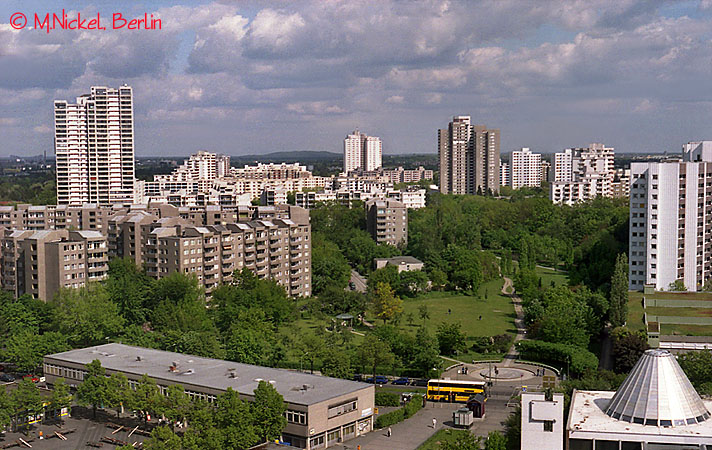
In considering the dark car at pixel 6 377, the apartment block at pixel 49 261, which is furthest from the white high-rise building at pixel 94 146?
the dark car at pixel 6 377

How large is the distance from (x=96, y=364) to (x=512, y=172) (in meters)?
61.4

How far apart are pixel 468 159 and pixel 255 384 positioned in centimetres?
5109

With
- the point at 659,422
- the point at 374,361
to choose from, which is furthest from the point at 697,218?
the point at 659,422

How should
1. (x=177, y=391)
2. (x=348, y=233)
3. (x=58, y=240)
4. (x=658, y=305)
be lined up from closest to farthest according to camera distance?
(x=177, y=391) → (x=658, y=305) → (x=58, y=240) → (x=348, y=233)

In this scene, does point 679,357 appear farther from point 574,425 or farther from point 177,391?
point 177,391

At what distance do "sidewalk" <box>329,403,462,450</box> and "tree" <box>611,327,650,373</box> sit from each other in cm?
384

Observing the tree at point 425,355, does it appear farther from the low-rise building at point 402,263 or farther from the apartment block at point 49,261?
the low-rise building at point 402,263

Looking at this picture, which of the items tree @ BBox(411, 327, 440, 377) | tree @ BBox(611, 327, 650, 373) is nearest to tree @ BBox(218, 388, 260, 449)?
tree @ BBox(411, 327, 440, 377)

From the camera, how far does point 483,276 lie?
103 feet

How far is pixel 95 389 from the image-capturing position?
15414mm

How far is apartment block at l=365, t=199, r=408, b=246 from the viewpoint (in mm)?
38250

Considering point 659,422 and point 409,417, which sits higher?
point 659,422

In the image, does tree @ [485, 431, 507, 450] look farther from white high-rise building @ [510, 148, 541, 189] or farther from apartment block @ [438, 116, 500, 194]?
white high-rise building @ [510, 148, 541, 189]

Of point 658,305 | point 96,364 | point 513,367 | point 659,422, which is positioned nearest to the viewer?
point 659,422
